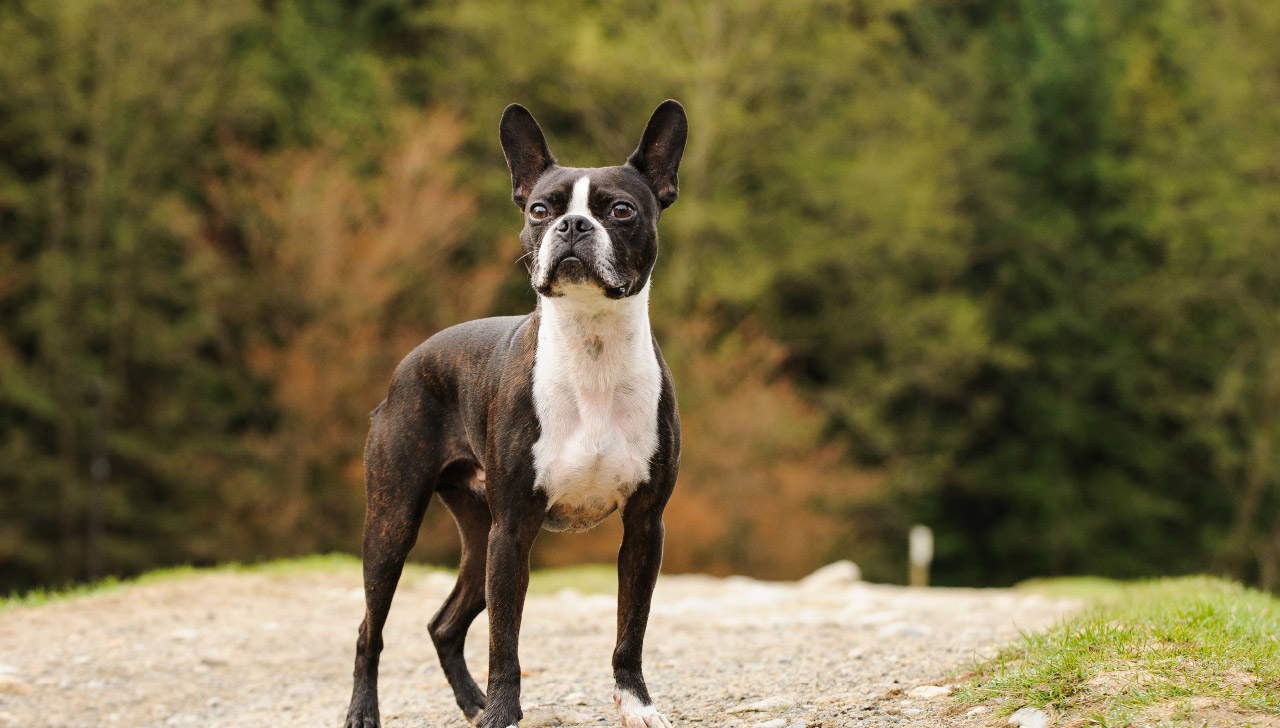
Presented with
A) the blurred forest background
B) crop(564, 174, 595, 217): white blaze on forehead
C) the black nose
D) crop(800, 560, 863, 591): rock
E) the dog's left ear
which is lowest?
crop(800, 560, 863, 591): rock

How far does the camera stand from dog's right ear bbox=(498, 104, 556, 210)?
543 centimetres

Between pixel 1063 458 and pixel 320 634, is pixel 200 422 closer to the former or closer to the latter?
pixel 320 634

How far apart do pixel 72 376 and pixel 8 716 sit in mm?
21718

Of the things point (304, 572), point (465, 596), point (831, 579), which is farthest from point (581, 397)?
point (831, 579)

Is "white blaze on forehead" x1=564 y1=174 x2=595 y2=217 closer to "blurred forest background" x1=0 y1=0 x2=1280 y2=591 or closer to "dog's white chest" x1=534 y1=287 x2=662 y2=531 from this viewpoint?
"dog's white chest" x1=534 y1=287 x2=662 y2=531

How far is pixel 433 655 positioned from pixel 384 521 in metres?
3.54

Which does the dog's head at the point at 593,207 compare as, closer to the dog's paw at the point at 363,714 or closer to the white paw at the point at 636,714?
the white paw at the point at 636,714

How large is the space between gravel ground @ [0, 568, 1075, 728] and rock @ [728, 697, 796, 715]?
14 mm

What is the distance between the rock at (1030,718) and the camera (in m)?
4.71

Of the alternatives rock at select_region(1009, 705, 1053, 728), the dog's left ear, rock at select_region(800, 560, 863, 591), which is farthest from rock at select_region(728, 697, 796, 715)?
rock at select_region(800, 560, 863, 591)

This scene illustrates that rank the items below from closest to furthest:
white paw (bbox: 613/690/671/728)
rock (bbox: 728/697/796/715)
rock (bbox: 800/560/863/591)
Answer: white paw (bbox: 613/690/671/728)
rock (bbox: 728/697/796/715)
rock (bbox: 800/560/863/591)

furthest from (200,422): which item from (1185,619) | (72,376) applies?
(1185,619)

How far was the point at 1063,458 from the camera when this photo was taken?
117ft

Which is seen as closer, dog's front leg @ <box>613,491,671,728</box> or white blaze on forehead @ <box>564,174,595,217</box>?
white blaze on forehead @ <box>564,174,595,217</box>
